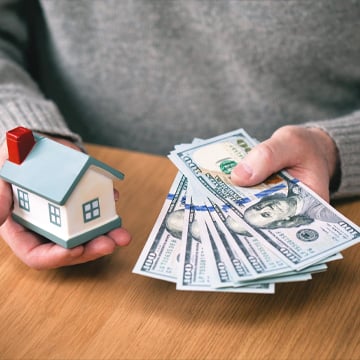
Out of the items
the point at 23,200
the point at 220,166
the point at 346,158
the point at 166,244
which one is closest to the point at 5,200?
the point at 23,200

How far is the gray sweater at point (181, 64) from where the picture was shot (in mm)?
1103

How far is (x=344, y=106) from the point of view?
47.7 inches

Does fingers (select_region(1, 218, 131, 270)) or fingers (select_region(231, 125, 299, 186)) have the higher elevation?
fingers (select_region(231, 125, 299, 186))

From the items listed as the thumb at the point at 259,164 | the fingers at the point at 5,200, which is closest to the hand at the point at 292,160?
the thumb at the point at 259,164

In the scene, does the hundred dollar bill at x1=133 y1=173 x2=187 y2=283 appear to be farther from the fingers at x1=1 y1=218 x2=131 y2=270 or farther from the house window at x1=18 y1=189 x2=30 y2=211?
the house window at x1=18 y1=189 x2=30 y2=211

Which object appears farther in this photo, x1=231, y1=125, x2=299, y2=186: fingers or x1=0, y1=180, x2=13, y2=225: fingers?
x1=231, y1=125, x2=299, y2=186: fingers

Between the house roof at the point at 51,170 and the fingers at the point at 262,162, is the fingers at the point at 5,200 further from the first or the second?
the fingers at the point at 262,162

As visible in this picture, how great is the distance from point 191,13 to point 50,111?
34 cm

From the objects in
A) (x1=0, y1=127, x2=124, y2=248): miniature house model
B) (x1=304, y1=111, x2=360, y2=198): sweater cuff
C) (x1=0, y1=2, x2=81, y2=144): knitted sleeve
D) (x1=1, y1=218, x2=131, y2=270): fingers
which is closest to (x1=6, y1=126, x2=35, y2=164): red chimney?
(x1=0, y1=127, x2=124, y2=248): miniature house model

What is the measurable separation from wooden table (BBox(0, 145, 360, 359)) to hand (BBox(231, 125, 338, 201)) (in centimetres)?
13

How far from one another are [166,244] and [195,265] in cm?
6

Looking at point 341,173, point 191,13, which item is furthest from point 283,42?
point 341,173

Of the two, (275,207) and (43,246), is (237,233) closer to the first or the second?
(275,207)

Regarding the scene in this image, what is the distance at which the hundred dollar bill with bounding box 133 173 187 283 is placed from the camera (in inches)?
28.6
